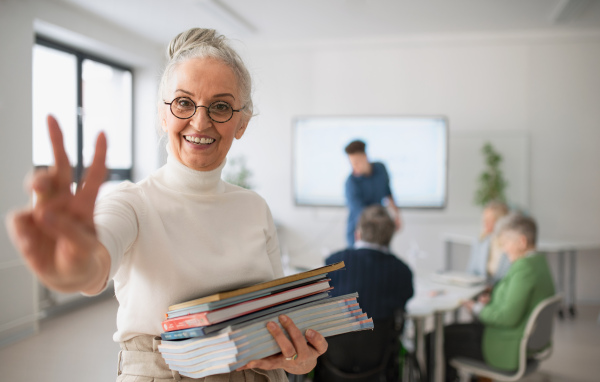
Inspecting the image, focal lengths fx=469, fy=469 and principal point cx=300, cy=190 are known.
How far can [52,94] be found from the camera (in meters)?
4.61

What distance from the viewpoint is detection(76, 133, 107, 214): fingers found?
0.52m

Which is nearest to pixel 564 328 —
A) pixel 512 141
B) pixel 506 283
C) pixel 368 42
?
pixel 512 141

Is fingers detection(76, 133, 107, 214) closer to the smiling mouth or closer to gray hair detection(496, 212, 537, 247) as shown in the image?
the smiling mouth

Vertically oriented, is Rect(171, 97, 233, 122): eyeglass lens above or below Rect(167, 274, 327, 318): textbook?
above

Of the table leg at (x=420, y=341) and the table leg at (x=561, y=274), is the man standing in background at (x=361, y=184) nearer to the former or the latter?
the table leg at (x=420, y=341)

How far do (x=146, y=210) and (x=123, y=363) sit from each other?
0.90 feet

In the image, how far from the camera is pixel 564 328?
4508mm

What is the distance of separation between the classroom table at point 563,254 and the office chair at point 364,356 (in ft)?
10.4

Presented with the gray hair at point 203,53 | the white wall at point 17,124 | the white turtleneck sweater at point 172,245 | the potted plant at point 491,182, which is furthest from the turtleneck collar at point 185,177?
the potted plant at point 491,182

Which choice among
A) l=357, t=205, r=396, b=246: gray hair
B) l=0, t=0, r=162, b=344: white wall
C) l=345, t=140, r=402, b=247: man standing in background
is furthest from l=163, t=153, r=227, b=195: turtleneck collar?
l=345, t=140, r=402, b=247: man standing in background

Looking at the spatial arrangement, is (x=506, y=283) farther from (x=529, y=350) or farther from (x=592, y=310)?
(x=592, y=310)

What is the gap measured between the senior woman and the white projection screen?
4.78 metres

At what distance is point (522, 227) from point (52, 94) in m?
4.34

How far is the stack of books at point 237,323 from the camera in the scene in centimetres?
70
